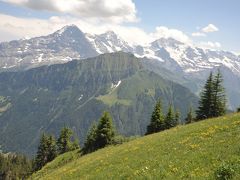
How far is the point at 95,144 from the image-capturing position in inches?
3130

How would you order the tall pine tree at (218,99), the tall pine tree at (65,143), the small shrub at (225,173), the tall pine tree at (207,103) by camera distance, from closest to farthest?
the small shrub at (225,173) → the tall pine tree at (218,99) → the tall pine tree at (207,103) → the tall pine tree at (65,143)

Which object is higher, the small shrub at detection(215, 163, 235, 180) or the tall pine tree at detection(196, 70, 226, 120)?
the small shrub at detection(215, 163, 235, 180)

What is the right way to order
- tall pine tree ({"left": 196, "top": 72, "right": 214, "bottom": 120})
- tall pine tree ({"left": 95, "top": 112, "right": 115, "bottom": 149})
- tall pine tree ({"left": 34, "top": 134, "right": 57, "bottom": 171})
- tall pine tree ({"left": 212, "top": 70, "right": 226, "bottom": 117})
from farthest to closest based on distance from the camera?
tall pine tree ({"left": 34, "top": 134, "right": 57, "bottom": 171})
tall pine tree ({"left": 196, "top": 72, "right": 214, "bottom": 120})
tall pine tree ({"left": 212, "top": 70, "right": 226, "bottom": 117})
tall pine tree ({"left": 95, "top": 112, "right": 115, "bottom": 149})

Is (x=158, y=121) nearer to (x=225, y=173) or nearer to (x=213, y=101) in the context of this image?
(x=213, y=101)

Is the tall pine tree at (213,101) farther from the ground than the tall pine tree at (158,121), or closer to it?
farther from the ground

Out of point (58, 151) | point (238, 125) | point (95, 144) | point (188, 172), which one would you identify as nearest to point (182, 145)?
point (238, 125)

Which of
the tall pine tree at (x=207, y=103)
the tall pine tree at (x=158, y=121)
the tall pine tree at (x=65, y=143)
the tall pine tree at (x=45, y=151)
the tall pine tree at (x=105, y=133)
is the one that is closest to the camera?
the tall pine tree at (x=105, y=133)

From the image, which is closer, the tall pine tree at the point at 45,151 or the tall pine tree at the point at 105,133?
the tall pine tree at the point at 105,133

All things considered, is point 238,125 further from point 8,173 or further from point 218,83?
point 8,173

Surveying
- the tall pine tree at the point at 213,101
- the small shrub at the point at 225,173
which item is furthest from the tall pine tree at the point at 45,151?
the small shrub at the point at 225,173

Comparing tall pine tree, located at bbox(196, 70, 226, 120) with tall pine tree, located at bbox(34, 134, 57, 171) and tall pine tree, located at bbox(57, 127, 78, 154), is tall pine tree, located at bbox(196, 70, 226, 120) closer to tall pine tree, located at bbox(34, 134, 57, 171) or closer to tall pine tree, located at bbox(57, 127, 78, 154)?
tall pine tree, located at bbox(57, 127, 78, 154)

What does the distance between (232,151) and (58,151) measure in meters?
99.1

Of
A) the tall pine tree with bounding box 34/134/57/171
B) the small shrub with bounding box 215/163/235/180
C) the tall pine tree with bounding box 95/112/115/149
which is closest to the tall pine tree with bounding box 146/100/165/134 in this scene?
the tall pine tree with bounding box 95/112/115/149

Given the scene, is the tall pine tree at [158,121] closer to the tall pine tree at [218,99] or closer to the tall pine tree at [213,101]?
the tall pine tree at [213,101]
